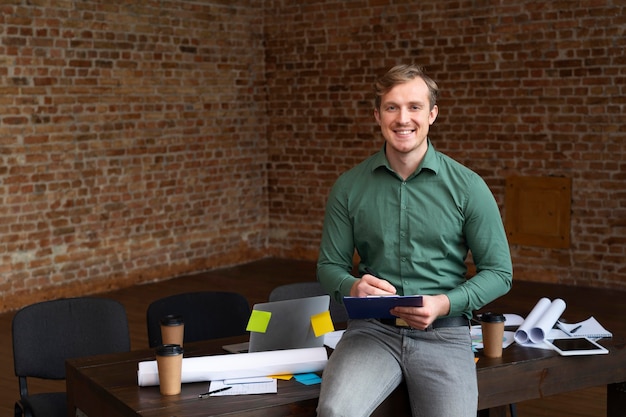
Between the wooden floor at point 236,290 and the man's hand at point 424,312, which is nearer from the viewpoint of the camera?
the man's hand at point 424,312

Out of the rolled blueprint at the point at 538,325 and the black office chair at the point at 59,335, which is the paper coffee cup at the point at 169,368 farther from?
the rolled blueprint at the point at 538,325

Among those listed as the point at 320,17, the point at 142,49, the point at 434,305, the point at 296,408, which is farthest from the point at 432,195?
the point at 320,17

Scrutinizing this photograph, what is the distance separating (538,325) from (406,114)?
988 millimetres

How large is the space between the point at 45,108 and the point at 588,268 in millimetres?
4696

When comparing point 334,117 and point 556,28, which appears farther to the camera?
point 334,117

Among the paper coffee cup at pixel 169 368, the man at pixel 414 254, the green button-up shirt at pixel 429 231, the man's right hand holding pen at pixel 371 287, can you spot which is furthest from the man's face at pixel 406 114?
the paper coffee cup at pixel 169 368

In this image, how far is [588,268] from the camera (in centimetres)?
779

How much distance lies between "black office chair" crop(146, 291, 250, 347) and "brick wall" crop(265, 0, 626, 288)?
4.57m

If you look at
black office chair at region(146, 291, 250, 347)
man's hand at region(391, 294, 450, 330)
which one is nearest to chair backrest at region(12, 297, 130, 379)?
black office chair at region(146, 291, 250, 347)

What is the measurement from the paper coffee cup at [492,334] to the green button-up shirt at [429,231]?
12 cm

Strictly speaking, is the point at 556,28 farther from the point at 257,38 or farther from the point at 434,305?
the point at 434,305

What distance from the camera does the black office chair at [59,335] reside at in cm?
367

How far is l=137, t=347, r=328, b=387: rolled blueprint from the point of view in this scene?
289cm

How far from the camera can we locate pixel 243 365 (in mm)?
2977
